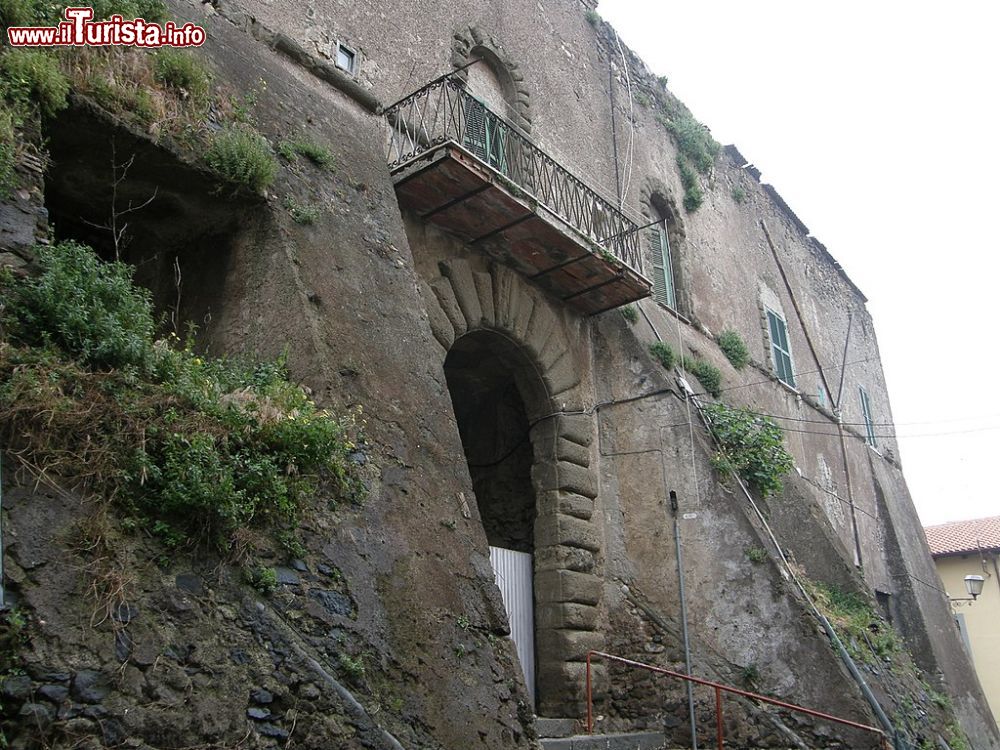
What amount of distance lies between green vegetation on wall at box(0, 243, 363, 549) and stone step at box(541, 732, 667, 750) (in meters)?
2.99

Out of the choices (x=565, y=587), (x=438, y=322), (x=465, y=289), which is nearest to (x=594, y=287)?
(x=465, y=289)

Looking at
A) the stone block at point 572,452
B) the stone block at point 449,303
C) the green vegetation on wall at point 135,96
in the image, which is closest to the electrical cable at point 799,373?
the stone block at point 572,452

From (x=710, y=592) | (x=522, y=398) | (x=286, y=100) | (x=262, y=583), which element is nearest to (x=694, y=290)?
(x=522, y=398)

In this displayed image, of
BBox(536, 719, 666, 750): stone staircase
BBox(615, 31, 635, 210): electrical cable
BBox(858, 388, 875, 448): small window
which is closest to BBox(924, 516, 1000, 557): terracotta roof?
BBox(858, 388, 875, 448): small window

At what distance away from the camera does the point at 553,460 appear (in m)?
8.80

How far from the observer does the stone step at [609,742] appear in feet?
21.2

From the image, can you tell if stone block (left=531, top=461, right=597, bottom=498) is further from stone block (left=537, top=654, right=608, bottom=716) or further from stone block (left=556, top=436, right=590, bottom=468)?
stone block (left=537, top=654, right=608, bottom=716)

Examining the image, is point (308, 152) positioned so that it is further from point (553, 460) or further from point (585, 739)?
point (585, 739)

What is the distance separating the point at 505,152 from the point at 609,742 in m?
5.87

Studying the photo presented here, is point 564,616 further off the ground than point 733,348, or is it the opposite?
point 733,348

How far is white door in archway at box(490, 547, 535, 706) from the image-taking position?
8070 millimetres

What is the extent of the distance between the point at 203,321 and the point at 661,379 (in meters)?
5.35

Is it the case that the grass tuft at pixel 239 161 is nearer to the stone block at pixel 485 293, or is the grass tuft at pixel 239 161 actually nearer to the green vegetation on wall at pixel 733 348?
the stone block at pixel 485 293

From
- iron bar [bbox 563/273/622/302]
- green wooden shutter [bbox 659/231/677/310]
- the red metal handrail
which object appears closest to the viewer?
the red metal handrail
